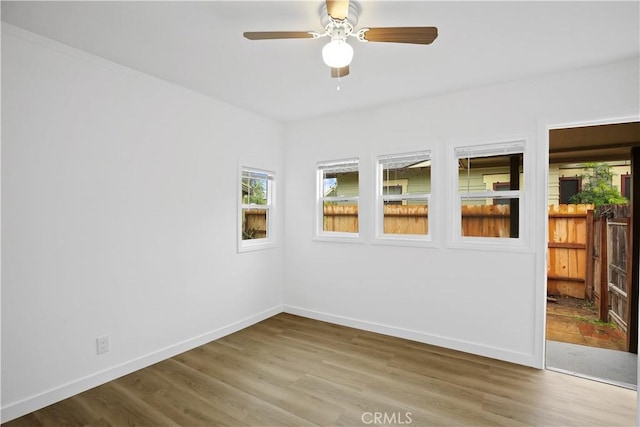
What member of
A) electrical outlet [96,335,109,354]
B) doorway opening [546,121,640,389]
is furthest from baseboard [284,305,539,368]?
electrical outlet [96,335,109,354]

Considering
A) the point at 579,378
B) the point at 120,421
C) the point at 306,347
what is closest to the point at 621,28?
the point at 579,378

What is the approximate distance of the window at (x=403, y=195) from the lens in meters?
3.70

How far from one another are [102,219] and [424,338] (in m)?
3.34

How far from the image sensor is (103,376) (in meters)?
2.68

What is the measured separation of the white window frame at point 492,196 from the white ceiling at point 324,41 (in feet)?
2.08

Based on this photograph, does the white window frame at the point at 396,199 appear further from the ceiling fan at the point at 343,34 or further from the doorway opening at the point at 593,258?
the ceiling fan at the point at 343,34

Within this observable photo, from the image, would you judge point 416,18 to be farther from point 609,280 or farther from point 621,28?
point 609,280

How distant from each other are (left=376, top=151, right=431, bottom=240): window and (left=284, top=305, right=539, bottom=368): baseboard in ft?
3.50

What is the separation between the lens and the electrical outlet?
2664 millimetres

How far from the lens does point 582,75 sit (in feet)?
9.23

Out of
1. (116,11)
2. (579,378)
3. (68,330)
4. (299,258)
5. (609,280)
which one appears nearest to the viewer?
(116,11)

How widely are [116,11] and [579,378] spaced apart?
4475 millimetres

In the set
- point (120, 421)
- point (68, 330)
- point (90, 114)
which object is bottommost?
Result: point (120, 421)

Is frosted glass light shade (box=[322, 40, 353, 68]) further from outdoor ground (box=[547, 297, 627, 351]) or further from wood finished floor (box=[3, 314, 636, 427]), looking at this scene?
outdoor ground (box=[547, 297, 627, 351])
